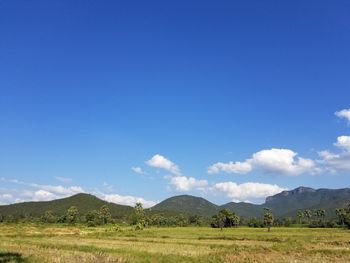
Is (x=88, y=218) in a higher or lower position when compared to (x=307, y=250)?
higher

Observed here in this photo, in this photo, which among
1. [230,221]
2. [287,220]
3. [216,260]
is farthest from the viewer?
[287,220]

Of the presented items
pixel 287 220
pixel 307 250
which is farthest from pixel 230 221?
pixel 307 250

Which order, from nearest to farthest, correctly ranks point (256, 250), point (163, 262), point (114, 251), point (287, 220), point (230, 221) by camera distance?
point (163, 262) < point (114, 251) < point (256, 250) < point (230, 221) < point (287, 220)

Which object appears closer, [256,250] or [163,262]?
[163,262]

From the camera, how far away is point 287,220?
615 feet

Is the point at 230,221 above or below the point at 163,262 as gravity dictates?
above

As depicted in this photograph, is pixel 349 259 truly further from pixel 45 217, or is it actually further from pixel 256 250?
pixel 45 217

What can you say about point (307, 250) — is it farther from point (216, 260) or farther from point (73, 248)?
point (73, 248)

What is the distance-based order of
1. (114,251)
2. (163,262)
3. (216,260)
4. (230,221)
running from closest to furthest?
(163,262), (216,260), (114,251), (230,221)

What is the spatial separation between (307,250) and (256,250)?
239 inches

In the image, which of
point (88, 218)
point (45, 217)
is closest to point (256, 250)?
point (88, 218)

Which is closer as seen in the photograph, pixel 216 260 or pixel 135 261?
pixel 135 261

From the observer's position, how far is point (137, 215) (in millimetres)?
175000

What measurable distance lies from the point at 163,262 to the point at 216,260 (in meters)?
5.66
